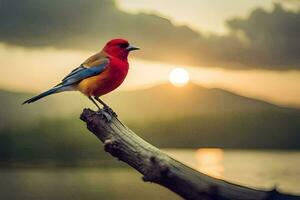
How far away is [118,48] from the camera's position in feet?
7.39

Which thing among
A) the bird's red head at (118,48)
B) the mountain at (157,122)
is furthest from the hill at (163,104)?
the bird's red head at (118,48)

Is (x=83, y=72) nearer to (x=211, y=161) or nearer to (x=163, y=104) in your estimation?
(x=163, y=104)

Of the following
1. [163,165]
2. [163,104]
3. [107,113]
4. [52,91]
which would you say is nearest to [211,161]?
[163,165]

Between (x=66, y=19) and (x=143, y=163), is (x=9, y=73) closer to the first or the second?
(x=66, y=19)

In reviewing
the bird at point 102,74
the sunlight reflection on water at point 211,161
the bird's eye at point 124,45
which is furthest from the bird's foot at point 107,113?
the sunlight reflection on water at point 211,161

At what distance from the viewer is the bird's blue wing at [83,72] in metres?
2.24

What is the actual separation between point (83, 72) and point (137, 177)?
0.48 meters

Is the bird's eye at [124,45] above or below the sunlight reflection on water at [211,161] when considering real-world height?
above

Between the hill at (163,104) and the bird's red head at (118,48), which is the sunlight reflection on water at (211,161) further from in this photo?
the bird's red head at (118,48)

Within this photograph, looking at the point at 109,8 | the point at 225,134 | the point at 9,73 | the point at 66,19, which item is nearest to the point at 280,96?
the point at 225,134

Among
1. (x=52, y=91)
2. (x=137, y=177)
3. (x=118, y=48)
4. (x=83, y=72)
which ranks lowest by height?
(x=137, y=177)

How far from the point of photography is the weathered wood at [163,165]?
2.23 metres

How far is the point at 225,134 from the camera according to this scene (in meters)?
2.27

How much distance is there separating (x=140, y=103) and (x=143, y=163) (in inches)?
9.4
